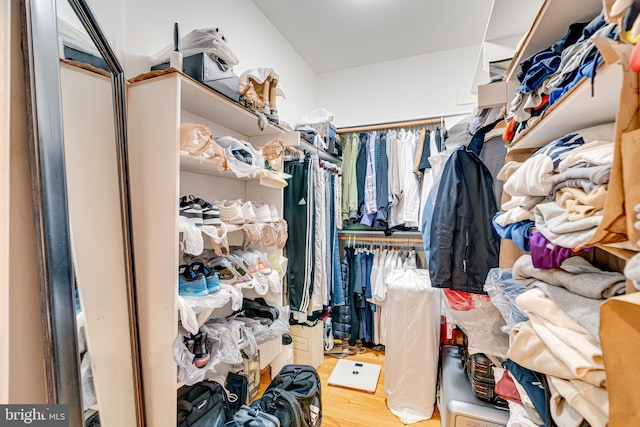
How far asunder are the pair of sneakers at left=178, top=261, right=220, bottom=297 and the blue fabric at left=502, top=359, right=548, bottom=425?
3.85 ft

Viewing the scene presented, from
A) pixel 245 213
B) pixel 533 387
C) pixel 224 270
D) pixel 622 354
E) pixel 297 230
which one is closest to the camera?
pixel 622 354

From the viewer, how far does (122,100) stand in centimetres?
117

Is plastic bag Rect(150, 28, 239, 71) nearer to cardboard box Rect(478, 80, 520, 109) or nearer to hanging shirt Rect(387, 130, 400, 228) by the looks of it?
Answer: cardboard box Rect(478, 80, 520, 109)

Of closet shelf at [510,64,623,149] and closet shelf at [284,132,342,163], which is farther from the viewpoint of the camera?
closet shelf at [284,132,342,163]

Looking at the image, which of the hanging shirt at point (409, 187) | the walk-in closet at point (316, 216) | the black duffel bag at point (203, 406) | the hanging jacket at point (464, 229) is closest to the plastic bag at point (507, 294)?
the walk-in closet at point (316, 216)

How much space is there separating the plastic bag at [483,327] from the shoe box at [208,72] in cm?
165

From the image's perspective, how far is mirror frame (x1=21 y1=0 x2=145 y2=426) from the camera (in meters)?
0.58

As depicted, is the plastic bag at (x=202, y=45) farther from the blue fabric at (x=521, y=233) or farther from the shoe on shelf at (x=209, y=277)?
the blue fabric at (x=521, y=233)

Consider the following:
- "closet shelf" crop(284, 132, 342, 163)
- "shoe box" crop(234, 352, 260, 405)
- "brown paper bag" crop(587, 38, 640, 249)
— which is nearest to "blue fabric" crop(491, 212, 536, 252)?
"brown paper bag" crop(587, 38, 640, 249)

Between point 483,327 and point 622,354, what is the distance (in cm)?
113

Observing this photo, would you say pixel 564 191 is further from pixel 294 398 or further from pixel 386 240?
pixel 386 240

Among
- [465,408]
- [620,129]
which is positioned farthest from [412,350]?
[620,129]

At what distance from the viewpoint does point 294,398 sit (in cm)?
145

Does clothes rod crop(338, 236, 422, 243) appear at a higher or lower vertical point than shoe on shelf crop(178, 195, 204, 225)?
lower
